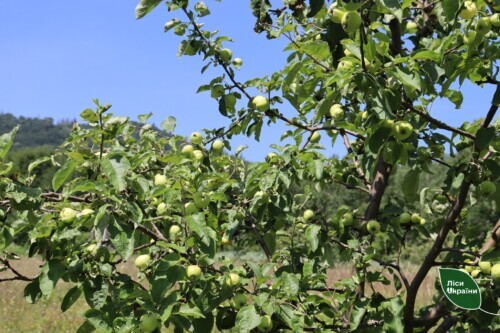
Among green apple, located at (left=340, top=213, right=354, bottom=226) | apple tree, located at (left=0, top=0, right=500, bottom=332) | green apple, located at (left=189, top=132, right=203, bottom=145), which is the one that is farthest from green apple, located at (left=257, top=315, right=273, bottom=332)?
green apple, located at (left=189, top=132, right=203, bottom=145)

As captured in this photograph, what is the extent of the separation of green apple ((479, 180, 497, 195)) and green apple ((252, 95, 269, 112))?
3.07 ft

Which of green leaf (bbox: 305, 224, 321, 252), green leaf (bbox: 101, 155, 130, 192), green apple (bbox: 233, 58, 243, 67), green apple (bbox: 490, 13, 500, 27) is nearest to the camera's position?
green leaf (bbox: 101, 155, 130, 192)

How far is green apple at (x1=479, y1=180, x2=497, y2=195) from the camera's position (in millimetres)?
1957

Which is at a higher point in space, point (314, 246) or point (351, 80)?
point (351, 80)

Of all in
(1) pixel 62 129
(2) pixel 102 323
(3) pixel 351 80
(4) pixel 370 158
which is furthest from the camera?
(1) pixel 62 129

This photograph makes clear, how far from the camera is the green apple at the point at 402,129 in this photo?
5.36 feet

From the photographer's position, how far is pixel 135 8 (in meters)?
1.64

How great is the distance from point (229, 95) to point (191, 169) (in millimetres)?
483

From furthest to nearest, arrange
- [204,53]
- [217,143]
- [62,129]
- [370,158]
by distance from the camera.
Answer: [62,129], [217,143], [204,53], [370,158]

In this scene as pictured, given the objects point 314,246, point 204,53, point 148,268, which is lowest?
point 148,268

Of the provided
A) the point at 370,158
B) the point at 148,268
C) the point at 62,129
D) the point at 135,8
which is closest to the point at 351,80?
the point at 370,158

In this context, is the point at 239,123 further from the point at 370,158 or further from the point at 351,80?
the point at 351,80

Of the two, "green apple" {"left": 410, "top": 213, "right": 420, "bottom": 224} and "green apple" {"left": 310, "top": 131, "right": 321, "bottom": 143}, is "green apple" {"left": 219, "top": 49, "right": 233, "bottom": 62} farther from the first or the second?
"green apple" {"left": 410, "top": 213, "right": 420, "bottom": 224}

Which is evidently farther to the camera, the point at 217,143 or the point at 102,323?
the point at 217,143
